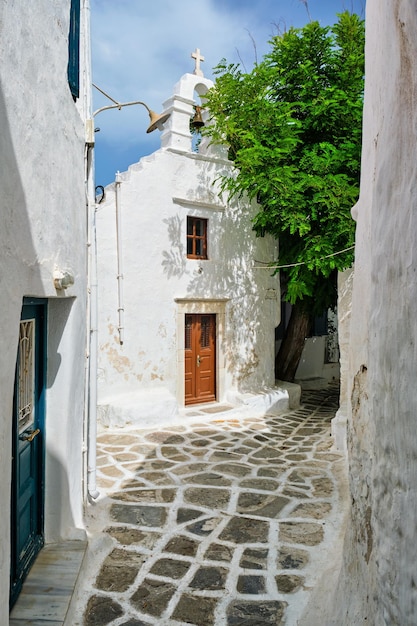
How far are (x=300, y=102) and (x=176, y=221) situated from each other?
367cm

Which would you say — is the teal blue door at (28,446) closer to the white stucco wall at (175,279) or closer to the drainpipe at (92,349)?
the drainpipe at (92,349)

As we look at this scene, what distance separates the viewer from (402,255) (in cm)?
195

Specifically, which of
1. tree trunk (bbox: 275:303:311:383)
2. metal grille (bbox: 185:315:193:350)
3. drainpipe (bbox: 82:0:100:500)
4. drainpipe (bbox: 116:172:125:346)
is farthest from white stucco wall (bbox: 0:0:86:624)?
tree trunk (bbox: 275:303:311:383)

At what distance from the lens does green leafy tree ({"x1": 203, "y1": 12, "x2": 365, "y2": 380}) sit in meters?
8.39

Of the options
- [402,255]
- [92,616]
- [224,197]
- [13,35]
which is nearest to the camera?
[402,255]

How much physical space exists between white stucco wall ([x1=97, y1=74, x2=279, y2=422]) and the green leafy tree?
2.90 feet

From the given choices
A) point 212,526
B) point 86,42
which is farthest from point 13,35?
point 212,526

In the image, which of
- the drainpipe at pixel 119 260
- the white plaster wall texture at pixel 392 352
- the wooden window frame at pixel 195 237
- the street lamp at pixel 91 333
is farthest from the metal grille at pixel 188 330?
the white plaster wall texture at pixel 392 352

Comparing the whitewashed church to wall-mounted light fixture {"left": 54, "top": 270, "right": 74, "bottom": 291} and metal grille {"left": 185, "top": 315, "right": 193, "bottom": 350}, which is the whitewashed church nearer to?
metal grille {"left": 185, "top": 315, "right": 193, "bottom": 350}

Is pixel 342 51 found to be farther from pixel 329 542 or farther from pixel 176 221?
pixel 329 542

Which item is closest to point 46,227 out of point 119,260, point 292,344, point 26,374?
point 26,374

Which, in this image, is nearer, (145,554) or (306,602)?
(306,602)

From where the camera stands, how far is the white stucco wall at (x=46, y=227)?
2.19m

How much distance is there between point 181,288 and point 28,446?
634 cm
